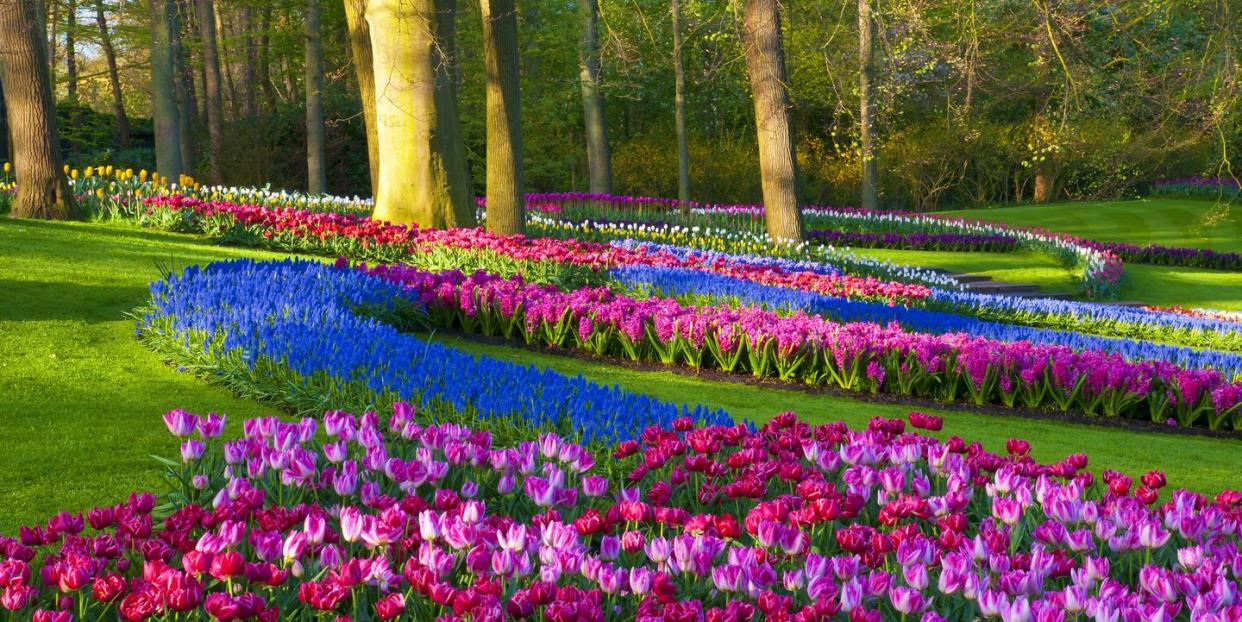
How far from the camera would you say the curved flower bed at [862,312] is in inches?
384

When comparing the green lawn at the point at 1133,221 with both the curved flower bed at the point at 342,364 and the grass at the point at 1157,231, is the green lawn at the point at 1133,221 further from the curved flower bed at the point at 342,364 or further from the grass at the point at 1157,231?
the curved flower bed at the point at 342,364

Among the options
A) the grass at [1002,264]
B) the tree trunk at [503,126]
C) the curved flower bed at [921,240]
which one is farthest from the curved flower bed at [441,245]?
the curved flower bed at [921,240]

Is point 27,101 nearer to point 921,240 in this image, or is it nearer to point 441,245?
point 441,245

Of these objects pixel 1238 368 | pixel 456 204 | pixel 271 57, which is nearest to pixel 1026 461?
pixel 1238 368

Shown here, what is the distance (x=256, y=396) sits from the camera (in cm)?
617

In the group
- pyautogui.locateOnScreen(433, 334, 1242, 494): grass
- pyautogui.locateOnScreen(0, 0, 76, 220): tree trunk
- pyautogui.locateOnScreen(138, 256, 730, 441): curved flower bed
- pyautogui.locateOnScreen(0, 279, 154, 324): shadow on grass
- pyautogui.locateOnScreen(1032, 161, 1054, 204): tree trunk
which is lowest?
pyautogui.locateOnScreen(433, 334, 1242, 494): grass

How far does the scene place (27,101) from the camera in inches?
504

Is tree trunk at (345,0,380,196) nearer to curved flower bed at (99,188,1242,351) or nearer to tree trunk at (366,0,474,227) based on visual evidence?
tree trunk at (366,0,474,227)

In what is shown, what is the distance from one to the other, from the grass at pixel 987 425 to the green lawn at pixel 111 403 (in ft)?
0.06

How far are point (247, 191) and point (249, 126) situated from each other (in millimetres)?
9051

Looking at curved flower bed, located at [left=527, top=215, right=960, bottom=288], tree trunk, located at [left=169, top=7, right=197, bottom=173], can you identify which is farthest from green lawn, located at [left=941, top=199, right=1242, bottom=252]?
tree trunk, located at [left=169, top=7, right=197, bottom=173]

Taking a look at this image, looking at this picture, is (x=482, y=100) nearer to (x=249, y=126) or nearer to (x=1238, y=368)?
(x=249, y=126)

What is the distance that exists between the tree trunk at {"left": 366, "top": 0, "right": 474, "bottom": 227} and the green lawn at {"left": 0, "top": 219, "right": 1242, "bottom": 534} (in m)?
3.79

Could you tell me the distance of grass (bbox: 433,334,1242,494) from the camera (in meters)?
6.63
